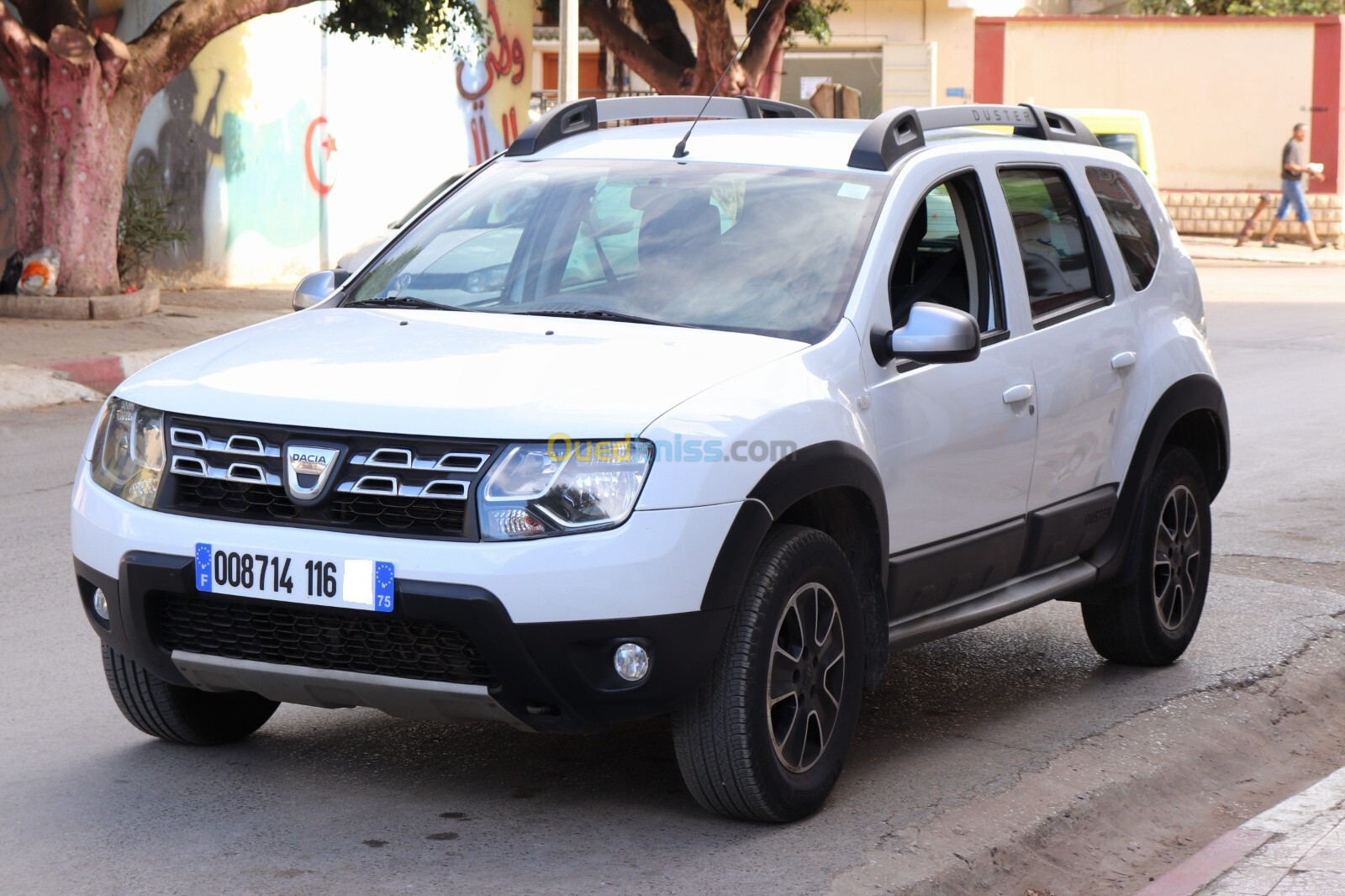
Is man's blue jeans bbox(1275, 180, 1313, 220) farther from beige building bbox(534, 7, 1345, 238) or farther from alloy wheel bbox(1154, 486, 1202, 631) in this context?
alloy wheel bbox(1154, 486, 1202, 631)

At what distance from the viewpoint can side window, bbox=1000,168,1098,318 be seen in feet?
18.0

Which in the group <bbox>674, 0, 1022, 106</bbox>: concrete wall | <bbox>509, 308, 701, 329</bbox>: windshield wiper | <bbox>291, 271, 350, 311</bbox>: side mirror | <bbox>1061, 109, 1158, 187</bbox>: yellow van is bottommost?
<bbox>509, 308, 701, 329</bbox>: windshield wiper

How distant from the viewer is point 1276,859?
14.5 feet

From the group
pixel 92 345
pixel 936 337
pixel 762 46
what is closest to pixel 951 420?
pixel 936 337

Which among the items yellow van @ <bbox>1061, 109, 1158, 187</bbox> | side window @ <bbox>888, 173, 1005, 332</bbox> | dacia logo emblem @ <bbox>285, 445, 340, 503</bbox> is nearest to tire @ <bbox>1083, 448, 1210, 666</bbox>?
side window @ <bbox>888, 173, 1005, 332</bbox>

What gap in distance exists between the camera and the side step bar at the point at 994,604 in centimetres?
488

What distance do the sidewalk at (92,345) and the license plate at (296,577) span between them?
8.70 m

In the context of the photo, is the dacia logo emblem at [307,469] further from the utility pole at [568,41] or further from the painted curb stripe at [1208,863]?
the utility pole at [568,41]

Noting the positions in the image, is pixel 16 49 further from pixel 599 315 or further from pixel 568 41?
pixel 599 315

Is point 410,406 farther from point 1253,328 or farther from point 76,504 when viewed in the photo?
point 1253,328

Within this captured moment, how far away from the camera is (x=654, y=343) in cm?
446

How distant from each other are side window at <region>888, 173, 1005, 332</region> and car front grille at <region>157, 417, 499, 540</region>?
1.79 m

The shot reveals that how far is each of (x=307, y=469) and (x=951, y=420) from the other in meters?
1.83

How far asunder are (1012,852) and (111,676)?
2.40 meters
